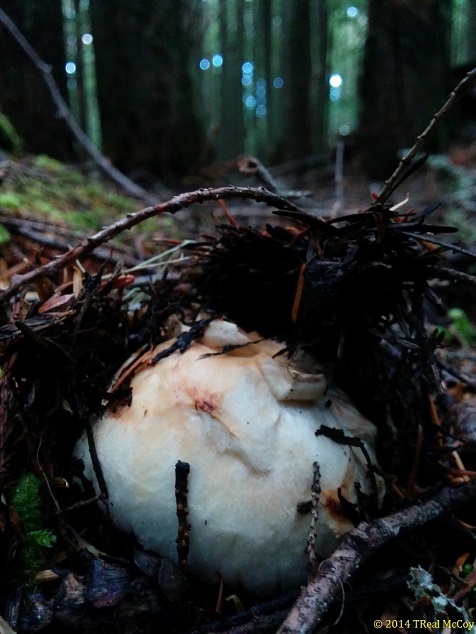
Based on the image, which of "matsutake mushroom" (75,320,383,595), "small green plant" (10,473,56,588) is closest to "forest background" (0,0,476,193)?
"matsutake mushroom" (75,320,383,595)

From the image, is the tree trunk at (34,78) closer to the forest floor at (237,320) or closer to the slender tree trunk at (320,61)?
the forest floor at (237,320)

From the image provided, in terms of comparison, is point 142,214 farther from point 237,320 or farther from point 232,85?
point 232,85

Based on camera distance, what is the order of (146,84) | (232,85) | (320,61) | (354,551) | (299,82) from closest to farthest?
(354,551) → (146,84) → (299,82) → (320,61) → (232,85)

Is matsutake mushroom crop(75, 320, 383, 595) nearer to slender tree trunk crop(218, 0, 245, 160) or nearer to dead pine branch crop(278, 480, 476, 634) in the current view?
dead pine branch crop(278, 480, 476, 634)

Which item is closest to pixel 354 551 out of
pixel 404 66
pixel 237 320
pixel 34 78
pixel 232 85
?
pixel 237 320

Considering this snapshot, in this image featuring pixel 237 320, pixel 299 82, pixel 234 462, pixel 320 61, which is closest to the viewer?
pixel 234 462

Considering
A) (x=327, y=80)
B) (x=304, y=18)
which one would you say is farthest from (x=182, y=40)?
(x=327, y=80)

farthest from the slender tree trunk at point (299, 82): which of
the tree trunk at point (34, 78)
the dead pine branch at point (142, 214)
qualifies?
the dead pine branch at point (142, 214)

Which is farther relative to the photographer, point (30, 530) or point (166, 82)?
point (166, 82)
